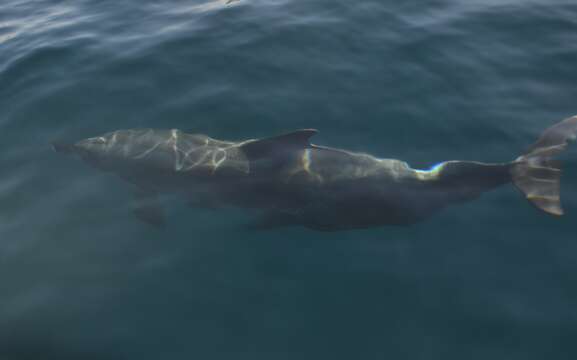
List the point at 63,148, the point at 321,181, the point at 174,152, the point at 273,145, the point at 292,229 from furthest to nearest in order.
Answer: the point at 63,148
the point at 174,152
the point at 273,145
the point at 321,181
the point at 292,229

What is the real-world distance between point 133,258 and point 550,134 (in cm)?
740

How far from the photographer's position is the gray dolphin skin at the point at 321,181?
721cm

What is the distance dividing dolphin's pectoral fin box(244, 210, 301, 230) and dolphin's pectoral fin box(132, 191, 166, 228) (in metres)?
1.49

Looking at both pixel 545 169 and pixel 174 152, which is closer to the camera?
pixel 545 169

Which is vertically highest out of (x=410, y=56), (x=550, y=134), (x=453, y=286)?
(x=410, y=56)

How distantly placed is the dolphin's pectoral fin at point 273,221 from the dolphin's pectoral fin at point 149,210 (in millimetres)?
1488

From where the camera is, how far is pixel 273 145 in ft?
25.5

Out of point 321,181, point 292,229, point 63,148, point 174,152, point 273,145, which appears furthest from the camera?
point 63,148

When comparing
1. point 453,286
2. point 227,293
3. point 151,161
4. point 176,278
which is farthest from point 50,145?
point 453,286

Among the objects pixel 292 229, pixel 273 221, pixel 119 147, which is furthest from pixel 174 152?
pixel 292 229

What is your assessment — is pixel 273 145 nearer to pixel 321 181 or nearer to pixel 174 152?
pixel 321 181

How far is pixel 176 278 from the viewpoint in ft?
21.4

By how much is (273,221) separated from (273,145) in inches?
53.9

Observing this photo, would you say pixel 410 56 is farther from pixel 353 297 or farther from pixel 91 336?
pixel 91 336
